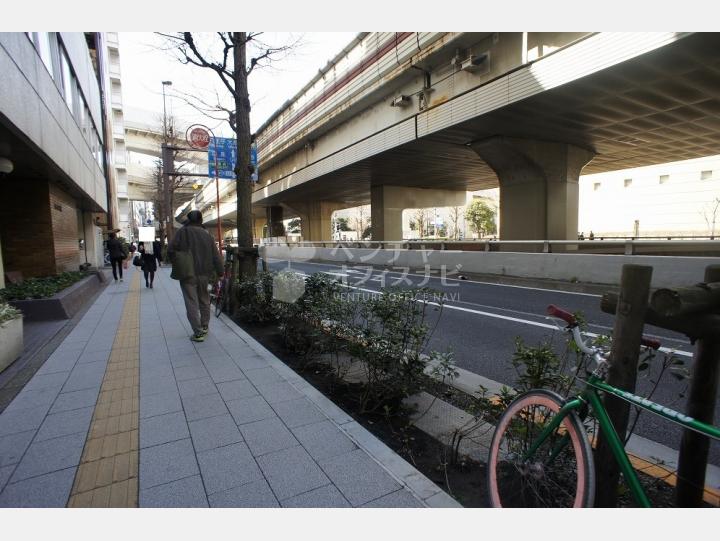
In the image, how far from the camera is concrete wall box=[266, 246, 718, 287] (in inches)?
338

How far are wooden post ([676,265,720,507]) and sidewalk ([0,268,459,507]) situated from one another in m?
1.08

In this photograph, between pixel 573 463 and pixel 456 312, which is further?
pixel 456 312

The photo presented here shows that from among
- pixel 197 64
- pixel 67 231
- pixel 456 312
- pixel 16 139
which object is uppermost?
pixel 197 64

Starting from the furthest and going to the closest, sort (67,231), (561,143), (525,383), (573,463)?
(561,143) < (67,231) < (525,383) < (573,463)

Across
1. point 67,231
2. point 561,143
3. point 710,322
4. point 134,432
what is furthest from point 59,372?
point 561,143

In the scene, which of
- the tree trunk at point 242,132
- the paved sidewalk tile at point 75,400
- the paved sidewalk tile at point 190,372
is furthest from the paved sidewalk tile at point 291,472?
the tree trunk at point 242,132

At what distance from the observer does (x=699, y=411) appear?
1744 mm

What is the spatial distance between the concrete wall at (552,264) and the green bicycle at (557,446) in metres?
5.65

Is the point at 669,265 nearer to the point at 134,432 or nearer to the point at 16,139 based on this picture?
the point at 134,432

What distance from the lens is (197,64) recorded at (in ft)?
26.5

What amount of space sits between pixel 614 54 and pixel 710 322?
960cm

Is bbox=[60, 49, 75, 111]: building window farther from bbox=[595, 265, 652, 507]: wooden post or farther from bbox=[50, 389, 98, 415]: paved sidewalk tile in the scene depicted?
bbox=[595, 265, 652, 507]: wooden post

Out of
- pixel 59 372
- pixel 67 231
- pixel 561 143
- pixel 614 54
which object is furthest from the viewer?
pixel 561 143

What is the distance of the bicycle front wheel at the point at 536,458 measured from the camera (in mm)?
1780
